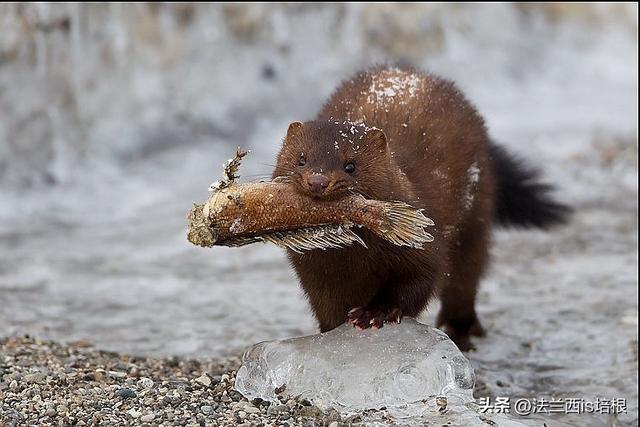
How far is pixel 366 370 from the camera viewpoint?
438cm

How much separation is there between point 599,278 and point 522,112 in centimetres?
437

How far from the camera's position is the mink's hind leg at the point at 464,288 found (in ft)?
18.3

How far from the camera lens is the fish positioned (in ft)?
13.7

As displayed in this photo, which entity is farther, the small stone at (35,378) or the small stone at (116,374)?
the small stone at (116,374)

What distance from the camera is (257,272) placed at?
7703 millimetres

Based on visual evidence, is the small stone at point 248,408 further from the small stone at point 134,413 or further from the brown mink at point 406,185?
the brown mink at point 406,185

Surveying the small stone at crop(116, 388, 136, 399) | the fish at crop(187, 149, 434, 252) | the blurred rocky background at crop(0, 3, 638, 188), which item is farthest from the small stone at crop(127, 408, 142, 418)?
the blurred rocky background at crop(0, 3, 638, 188)

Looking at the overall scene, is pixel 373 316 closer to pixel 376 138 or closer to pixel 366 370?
pixel 366 370

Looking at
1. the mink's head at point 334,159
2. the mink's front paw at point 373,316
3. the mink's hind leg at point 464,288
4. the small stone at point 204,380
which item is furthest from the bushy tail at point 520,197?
the small stone at point 204,380

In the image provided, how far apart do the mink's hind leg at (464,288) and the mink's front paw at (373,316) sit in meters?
0.85

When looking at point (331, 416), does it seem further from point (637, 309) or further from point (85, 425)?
point (637, 309)

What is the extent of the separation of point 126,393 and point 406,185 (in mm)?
1423

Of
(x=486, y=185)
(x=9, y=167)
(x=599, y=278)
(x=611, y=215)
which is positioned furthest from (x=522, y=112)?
(x=486, y=185)

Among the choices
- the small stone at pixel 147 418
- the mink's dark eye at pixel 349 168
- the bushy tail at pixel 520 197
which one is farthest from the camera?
the bushy tail at pixel 520 197
